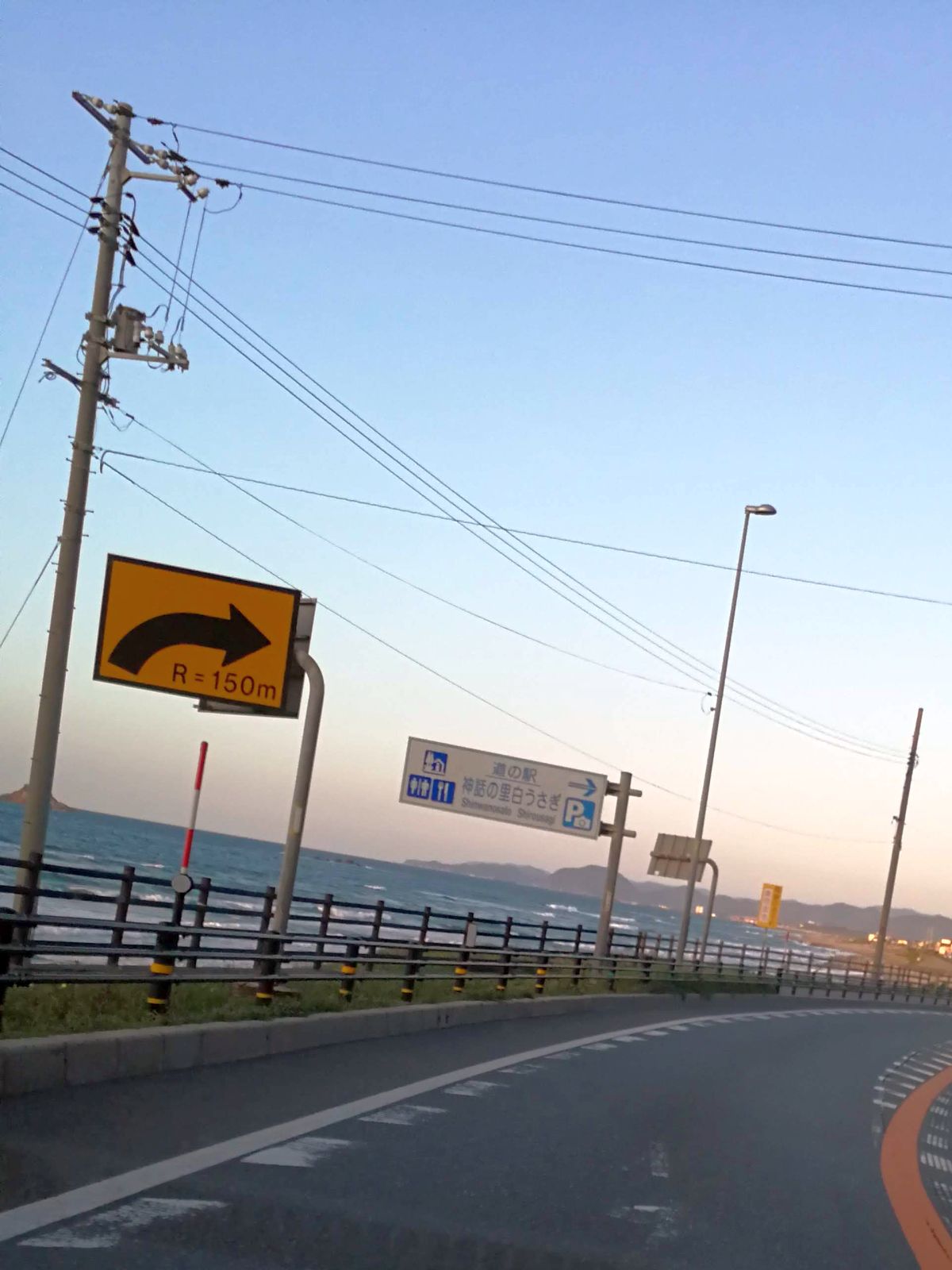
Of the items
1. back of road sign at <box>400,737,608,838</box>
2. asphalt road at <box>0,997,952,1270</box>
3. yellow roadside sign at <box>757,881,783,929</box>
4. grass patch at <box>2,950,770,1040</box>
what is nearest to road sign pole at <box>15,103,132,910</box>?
grass patch at <box>2,950,770,1040</box>

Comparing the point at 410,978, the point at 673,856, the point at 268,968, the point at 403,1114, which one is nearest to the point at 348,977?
the point at 410,978

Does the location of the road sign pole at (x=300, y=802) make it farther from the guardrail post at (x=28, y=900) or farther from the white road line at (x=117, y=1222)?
the white road line at (x=117, y=1222)

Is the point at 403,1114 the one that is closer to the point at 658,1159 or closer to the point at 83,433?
the point at 658,1159

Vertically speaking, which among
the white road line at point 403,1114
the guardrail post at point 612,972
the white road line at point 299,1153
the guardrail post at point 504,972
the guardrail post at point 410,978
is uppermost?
the white road line at point 299,1153

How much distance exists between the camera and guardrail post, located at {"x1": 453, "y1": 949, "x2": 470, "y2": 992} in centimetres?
2125

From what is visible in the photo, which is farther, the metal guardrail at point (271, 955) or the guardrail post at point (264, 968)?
the guardrail post at point (264, 968)

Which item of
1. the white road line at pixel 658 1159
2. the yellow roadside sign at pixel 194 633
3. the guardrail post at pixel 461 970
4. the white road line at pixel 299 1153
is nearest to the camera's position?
the white road line at pixel 299 1153

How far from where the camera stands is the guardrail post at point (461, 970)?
69.7 feet

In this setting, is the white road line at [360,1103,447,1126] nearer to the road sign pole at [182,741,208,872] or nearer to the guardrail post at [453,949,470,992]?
the road sign pole at [182,741,208,872]

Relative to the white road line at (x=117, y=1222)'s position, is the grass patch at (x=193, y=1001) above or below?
below

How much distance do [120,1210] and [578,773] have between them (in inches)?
1074

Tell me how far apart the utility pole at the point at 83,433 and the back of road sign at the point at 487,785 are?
59.3 feet

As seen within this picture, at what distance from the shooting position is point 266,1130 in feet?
30.5

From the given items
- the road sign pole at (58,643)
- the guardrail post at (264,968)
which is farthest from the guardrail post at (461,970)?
the road sign pole at (58,643)
